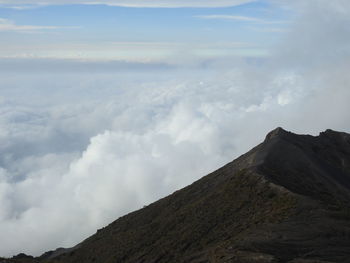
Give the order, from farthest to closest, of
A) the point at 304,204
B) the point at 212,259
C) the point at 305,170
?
the point at 305,170
the point at 304,204
the point at 212,259

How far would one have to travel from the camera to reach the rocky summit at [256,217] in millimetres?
40000

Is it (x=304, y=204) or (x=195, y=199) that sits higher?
(x=195, y=199)

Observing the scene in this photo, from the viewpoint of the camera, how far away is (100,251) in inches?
2452


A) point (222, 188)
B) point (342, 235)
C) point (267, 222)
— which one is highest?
point (222, 188)

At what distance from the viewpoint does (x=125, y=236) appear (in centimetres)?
6197

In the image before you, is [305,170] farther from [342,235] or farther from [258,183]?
[342,235]

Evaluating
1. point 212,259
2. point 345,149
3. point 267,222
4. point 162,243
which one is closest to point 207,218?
point 162,243

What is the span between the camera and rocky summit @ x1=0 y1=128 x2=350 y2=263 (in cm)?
4000

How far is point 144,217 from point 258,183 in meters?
18.4

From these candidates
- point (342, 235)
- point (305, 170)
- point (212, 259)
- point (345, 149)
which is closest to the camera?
point (212, 259)

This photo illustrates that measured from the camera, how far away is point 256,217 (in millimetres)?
49031

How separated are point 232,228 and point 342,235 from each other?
10666 millimetres

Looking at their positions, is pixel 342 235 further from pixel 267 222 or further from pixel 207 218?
pixel 207 218

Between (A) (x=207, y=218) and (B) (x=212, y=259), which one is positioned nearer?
(B) (x=212, y=259)
